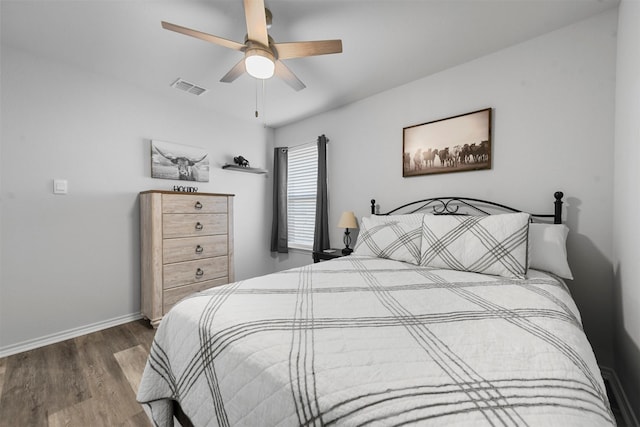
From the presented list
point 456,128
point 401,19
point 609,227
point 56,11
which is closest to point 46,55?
point 56,11

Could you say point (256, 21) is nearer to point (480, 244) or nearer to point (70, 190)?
point (480, 244)

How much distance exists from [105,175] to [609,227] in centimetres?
414

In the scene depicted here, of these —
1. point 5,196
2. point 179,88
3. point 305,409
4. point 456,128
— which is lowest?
point 305,409

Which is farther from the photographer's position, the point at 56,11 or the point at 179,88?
the point at 179,88

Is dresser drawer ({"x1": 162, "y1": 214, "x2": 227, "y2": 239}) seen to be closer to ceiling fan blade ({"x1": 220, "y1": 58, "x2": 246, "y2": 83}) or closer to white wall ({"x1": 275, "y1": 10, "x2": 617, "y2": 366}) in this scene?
ceiling fan blade ({"x1": 220, "y1": 58, "x2": 246, "y2": 83})

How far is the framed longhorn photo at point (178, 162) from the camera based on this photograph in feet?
9.41

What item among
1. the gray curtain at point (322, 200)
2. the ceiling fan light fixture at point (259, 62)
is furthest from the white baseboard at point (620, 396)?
the ceiling fan light fixture at point (259, 62)

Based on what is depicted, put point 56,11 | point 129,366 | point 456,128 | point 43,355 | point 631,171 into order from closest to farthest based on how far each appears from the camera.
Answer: point 631,171 → point 56,11 → point 129,366 → point 43,355 → point 456,128

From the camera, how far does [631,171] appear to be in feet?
4.48

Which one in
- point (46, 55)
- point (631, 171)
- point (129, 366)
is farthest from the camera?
point (46, 55)

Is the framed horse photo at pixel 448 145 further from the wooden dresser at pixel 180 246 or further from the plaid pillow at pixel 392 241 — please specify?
the wooden dresser at pixel 180 246

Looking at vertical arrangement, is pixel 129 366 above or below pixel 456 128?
below

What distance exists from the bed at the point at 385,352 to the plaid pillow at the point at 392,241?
1.36 feet

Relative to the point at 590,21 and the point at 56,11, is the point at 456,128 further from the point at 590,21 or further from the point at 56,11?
the point at 56,11
